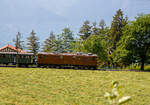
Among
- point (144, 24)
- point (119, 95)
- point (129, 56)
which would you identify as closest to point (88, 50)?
point (129, 56)

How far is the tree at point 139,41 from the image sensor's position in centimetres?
3456

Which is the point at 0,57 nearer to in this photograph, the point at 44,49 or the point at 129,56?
the point at 129,56

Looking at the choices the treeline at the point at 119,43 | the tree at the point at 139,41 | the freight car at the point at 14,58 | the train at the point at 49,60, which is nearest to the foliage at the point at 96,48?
the treeline at the point at 119,43

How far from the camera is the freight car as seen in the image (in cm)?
2958

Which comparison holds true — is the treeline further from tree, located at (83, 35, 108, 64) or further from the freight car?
the freight car

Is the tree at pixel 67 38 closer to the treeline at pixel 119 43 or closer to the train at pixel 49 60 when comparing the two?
the treeline at pixel 119 43

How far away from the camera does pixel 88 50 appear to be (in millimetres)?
43562

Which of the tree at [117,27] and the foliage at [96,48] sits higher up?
the tree at [117,27]

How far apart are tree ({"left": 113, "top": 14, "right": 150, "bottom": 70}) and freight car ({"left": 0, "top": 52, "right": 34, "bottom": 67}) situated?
20.8 meters

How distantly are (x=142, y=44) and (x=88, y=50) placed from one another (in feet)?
46.8

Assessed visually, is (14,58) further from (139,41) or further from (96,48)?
(139,41)

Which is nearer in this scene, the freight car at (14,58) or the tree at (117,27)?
the freight car at (14,58)

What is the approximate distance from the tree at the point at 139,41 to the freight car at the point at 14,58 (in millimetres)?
20757

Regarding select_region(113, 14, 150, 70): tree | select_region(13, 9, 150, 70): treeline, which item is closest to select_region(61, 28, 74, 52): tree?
select_region(13, 9, 150, 70): treeline
